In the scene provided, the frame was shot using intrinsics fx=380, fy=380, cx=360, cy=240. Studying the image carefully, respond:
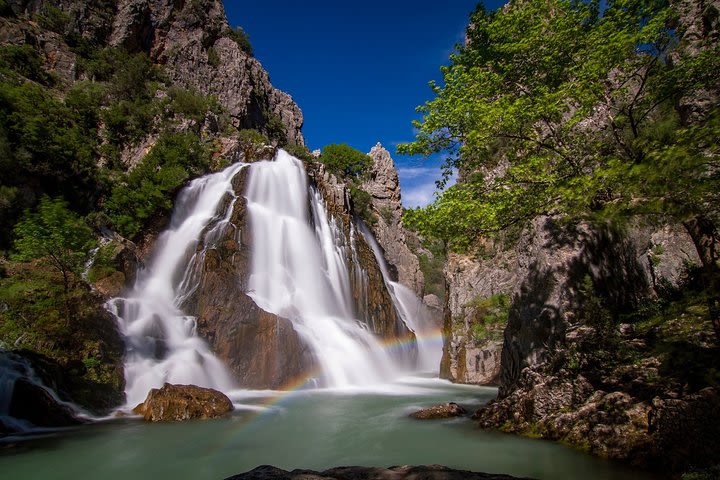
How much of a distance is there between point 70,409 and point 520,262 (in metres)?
13.5

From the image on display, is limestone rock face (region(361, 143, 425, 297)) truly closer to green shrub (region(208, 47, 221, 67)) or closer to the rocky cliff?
the rocky cliff

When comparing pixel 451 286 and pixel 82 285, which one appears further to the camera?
pixel 451 286

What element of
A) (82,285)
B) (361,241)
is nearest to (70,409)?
(82,285)

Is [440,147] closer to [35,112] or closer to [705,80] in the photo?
[705,80]

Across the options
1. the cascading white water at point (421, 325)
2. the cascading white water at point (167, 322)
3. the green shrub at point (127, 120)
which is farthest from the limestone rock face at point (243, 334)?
the green shrub at point (127, 120)

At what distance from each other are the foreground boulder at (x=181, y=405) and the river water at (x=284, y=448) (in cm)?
42

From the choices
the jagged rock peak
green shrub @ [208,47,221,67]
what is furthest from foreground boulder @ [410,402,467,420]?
the jagged rock peak

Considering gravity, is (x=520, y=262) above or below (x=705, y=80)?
below

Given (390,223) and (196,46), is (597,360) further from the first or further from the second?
(196,46)

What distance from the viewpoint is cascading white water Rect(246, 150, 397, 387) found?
18.9m

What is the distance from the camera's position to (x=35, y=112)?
2430cm

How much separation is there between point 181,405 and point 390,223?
5035 centimetres

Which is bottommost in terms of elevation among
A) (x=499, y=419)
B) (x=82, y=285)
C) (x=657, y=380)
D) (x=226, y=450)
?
(x=226, y=450)

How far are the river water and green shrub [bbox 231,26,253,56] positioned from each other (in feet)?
179
